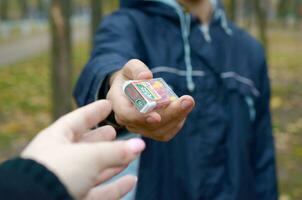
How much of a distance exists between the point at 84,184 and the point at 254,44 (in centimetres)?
161

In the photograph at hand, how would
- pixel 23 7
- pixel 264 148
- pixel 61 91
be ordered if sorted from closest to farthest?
1. pixel 264 148
2. pixel 61 91
3. pixel 23 7

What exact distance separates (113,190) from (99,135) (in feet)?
0.43

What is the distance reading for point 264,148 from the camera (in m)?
2.41

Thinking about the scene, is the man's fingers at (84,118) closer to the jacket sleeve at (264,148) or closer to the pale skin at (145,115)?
the pale skin at (145,115)

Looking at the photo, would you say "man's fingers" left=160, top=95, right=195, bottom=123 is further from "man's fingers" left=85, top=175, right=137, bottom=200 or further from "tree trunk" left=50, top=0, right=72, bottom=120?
"tree trunk" left=50, top=0, right=72, bottom=120

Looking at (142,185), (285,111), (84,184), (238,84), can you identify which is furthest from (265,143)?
(285,111)

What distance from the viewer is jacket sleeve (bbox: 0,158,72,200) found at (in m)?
0.89

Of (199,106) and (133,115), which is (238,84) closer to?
(199,106)

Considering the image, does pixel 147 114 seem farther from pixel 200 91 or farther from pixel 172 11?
pixel 172 11

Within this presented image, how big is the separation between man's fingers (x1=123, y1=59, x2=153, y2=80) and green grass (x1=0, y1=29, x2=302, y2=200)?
393 cm

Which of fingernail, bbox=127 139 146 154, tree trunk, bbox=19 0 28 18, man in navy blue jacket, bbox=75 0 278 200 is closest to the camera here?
fingernail, bbox=127 139 146 154

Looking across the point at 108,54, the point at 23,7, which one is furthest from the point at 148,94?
the point at 23,7

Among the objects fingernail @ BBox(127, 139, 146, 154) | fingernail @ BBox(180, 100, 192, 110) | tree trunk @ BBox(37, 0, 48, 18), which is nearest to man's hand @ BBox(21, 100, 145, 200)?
fingernail @ BBox(127, 139, 146, 154)

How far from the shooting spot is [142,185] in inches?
78.2
